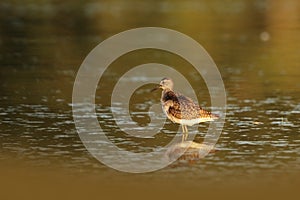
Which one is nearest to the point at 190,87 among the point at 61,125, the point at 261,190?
the point at 61,125

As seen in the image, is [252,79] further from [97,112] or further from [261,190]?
[261,190]

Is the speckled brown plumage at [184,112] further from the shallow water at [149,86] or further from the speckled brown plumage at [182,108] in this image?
the shallow water at [149,86]

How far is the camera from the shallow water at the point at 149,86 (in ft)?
32.7

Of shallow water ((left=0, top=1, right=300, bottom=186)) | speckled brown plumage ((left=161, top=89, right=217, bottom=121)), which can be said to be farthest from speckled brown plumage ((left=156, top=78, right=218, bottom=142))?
shallow water ((left=0, top=1, right=300, bottom=186))

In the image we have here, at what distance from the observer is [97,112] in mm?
12773

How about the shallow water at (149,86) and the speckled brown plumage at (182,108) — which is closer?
the shallow water at (149,86)

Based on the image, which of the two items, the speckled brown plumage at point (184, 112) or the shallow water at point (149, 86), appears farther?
the speckled brown plumage at point (184, 112)

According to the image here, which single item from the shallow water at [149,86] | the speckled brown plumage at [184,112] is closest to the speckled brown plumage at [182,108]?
the speckled brown plumage at [184,112]

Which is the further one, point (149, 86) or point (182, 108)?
point (149, 86)

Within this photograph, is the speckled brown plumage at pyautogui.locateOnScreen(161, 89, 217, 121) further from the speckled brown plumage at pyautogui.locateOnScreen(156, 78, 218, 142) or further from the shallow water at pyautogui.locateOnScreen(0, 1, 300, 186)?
the shallow water at pyautogui.locateOnScreen(0, 1, 300, 186)

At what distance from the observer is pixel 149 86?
15.4m

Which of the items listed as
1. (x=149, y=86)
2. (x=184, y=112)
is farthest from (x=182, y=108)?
(x=149, y=86)

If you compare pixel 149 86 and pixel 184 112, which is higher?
pixel 149 86

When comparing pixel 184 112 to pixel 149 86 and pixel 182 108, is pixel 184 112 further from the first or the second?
pixel 149 86
